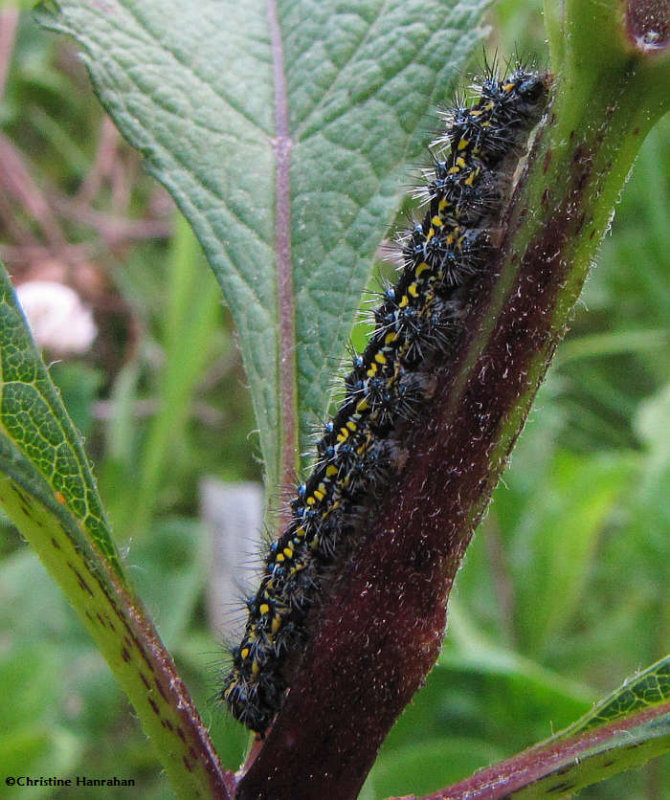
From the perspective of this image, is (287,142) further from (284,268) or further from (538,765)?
(538,765)

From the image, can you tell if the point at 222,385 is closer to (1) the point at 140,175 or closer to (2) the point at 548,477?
(1) the point at 140,175

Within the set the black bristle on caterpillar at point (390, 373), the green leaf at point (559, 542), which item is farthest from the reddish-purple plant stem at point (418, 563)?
the green leaf at point (559, 542)

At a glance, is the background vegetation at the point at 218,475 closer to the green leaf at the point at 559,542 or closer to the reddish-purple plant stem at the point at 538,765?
the green leaf at the point at 559,542

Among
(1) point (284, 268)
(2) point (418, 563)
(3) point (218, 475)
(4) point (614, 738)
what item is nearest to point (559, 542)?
(3) point (218, 475)

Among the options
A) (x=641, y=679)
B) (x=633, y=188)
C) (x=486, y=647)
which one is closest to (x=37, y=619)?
(x=486, y=647)

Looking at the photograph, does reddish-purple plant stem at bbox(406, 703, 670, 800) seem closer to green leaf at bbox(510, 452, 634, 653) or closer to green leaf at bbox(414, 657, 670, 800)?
green leaf at bbox(414, 657, 670, 800)

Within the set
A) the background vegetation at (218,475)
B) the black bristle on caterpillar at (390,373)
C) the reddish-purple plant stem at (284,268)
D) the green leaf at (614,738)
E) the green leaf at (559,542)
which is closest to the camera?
the green leaf at (614,738)

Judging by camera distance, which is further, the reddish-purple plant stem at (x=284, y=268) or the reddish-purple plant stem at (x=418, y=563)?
the reddish-purple plant stem at (x=284, y=268)
